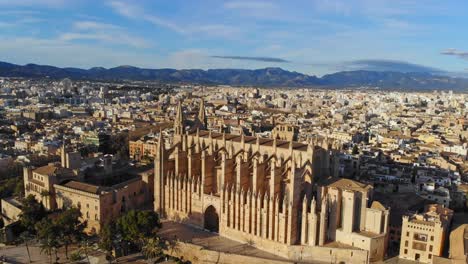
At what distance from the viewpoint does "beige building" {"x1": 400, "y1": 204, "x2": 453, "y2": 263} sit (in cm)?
3947

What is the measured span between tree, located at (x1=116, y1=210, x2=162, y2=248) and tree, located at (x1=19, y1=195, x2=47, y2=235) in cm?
1113

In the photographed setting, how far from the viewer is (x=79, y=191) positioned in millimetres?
49531

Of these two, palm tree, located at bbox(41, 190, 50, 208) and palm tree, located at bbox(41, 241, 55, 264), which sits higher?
palm tree, located at bbox(41, 190, 50, 208)

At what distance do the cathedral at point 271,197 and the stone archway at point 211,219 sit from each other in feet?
0.37

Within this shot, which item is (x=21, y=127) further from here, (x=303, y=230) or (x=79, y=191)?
(x=303, y=230)

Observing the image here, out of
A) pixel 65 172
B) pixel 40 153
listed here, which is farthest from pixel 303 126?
pixel 65 172

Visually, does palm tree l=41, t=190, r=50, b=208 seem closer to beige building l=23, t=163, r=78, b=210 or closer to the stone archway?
beige building l=23, t=163, r=78, b=210

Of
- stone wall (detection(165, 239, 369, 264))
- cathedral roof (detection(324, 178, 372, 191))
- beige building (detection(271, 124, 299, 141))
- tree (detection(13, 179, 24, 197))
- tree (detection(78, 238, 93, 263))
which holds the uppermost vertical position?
beige building (detection(271, 124, 299, 141))

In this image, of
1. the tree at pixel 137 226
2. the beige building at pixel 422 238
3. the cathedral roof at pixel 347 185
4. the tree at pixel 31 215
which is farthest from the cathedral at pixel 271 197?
the tree at pixel 31 215

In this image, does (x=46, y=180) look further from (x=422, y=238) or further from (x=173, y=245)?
(x=422, y=238)

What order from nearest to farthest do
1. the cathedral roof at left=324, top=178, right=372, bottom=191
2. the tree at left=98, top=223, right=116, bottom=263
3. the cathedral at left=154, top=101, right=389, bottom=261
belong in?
the cathedral at left=154, top=101, right=389, bottom=261 < the tree at left=98, top=223, right=116, bottom=263 < the cathedral roof at left=324, top=178, right=372, bottom=191

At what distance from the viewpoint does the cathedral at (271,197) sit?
1625 inches

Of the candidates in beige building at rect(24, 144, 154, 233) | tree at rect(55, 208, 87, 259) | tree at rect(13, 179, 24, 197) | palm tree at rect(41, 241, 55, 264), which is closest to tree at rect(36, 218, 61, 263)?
palm tree at rect(41, 241, 55, 264)

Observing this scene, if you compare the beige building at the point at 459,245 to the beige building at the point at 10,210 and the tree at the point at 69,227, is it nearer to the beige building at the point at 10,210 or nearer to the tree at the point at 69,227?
the tree at the point at 69,227
